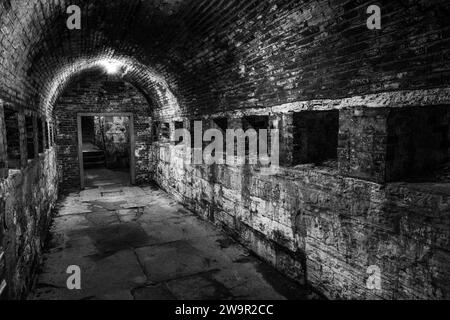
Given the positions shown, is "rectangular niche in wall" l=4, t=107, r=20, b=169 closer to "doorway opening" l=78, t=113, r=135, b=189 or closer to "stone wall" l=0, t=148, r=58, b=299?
"stone wall" l=0, t=148, r=58, b=299

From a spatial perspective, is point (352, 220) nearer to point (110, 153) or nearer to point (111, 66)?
point (111, 66)

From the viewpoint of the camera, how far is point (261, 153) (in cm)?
524

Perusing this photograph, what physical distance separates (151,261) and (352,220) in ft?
10.5

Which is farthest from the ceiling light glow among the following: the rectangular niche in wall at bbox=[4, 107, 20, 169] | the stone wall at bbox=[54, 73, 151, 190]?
the rectangular niche in wall at bbox=[4, 107, 20, 169]

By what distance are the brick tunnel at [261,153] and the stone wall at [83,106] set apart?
3296mm

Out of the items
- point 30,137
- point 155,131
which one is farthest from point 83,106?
point 30,137

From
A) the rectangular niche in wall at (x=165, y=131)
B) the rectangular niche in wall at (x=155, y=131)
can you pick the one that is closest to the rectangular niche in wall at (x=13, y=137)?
the rectangular niche in wall at (x=165, y=131)

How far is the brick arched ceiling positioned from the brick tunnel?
20 millimetres

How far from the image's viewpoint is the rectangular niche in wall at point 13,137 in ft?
14.0

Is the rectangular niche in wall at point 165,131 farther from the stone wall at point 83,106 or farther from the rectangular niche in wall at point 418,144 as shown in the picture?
the rectangular niche in wall at point 418,144

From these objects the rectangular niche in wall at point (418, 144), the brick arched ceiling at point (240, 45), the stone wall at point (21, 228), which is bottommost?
the stone wall at point (21, 228)

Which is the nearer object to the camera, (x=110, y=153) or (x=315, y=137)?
(x=315, y=137)

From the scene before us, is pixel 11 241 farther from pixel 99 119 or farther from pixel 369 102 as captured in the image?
pixel 99 119

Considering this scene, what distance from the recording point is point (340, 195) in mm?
3564
